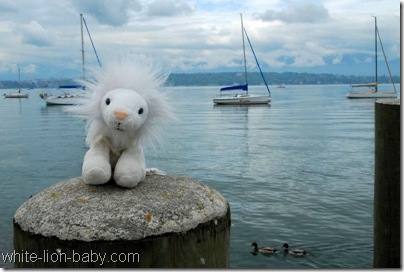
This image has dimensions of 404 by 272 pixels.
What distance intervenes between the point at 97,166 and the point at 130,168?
0.90 ft

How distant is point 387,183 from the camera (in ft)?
14.9

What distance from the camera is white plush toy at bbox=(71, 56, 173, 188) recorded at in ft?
14.0

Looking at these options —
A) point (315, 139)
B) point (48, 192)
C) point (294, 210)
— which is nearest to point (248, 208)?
point (294, 210)

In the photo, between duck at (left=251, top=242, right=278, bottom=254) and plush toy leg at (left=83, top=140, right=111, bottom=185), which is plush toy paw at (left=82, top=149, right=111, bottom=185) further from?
duck at (left=251, top=242, right=278, bottom=254)

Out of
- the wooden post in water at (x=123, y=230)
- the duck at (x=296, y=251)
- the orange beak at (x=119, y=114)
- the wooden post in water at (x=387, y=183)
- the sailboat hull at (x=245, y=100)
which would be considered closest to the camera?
the wooden post in water at (x=123, y=230)

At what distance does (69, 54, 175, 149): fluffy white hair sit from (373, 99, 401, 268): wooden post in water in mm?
1859

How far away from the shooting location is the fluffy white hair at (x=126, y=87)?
450 cm

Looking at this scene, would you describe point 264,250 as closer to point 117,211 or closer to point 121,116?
point 121,116

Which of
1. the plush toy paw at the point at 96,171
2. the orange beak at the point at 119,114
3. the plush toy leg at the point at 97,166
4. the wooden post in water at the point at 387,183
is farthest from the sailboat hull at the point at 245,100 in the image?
the orange beak at the point at 119,114

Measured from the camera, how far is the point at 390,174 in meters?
4.51

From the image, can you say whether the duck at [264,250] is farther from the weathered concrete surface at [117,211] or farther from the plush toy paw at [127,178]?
the plush toy paw at [127,178]

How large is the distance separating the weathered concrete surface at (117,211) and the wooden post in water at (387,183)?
4.88ft

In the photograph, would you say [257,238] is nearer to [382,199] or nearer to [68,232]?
[382,199]

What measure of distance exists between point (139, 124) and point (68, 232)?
1.20m
